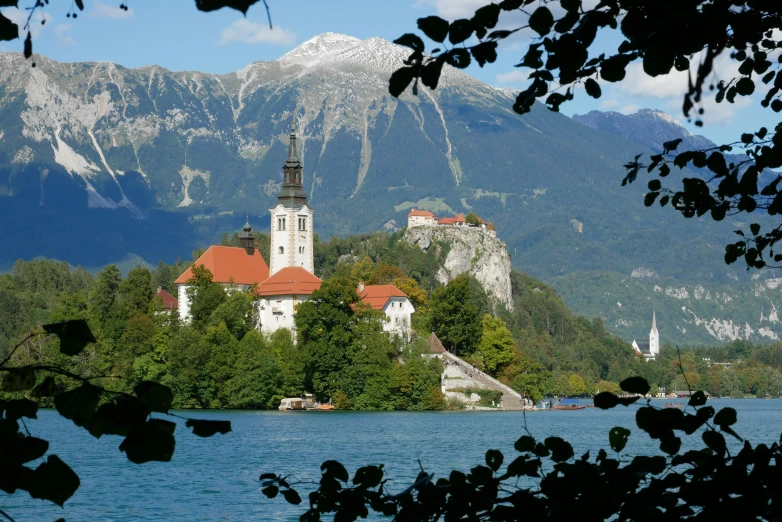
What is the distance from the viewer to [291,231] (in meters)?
87.7

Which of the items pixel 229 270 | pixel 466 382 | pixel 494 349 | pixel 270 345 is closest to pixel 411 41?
pixel 270 345

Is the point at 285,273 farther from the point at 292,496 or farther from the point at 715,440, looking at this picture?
the point at 715,440

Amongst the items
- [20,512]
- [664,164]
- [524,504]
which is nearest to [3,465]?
[524,504]

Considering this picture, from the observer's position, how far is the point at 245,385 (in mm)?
72125

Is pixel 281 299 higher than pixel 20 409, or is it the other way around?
pixel 281 299

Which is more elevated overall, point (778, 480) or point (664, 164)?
point (664, 164)

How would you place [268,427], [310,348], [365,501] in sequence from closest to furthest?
[365,501] < [268,427] < [310,348]

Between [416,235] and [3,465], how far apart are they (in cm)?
12741

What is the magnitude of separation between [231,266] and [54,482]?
84.3 metres

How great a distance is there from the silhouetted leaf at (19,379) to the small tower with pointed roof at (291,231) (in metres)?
82.8

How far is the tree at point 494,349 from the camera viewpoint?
81.9 meters

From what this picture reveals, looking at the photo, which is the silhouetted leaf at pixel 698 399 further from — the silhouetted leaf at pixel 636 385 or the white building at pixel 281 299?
the white building at pixel 281 299

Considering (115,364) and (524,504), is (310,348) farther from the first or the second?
(524,504)

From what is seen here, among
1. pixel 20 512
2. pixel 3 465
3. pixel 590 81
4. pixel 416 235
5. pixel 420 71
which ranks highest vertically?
pixel 416 235
